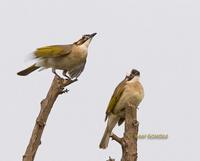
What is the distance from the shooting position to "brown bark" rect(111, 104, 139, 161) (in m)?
7.13

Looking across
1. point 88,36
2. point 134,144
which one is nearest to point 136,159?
point 134,144

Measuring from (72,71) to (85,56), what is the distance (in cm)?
34

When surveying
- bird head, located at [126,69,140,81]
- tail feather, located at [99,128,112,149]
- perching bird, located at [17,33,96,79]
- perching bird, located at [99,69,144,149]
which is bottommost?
tail feather, located at [99,128,112,149]

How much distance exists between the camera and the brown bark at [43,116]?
22.2 ft

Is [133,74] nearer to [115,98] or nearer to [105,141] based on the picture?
[115,98]

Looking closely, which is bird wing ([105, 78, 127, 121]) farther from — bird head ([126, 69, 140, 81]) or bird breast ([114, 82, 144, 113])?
bird head ([126, 69, 140, 81])

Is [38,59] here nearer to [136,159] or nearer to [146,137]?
[146,137]

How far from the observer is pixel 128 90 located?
9.69m

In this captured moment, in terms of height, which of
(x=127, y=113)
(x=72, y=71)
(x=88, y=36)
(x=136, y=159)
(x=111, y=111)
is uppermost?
(x=88, y=36)

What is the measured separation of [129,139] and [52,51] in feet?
10.9

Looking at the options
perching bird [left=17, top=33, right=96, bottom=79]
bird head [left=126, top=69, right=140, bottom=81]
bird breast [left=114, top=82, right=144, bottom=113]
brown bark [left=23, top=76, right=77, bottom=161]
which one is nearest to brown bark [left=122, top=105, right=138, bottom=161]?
brown bark [left=23, top=76, right=77, bottom=161]

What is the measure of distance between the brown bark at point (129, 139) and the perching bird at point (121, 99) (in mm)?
2057

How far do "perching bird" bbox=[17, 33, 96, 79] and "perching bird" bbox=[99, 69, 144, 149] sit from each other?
893mm

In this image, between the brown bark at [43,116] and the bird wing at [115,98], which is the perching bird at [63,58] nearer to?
the bird wing at [115,98]
